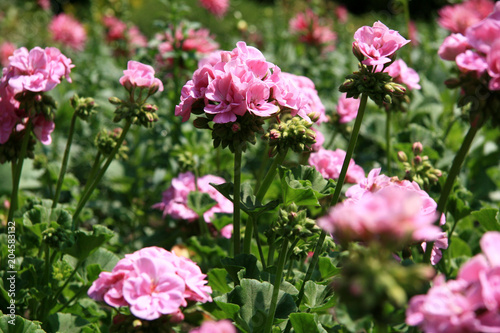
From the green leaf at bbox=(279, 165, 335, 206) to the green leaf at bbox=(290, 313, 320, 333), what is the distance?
362 mm

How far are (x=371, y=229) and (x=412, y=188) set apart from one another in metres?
0.82

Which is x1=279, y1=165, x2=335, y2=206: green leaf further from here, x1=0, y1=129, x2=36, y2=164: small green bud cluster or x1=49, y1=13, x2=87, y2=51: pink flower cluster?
x1=49, y1=13, x2=87, y2=51: pink flower cluster

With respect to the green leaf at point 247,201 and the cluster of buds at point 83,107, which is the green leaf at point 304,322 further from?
the cluster of buds at point 83,107

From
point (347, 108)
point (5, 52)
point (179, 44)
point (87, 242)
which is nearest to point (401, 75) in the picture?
point (347, 108)

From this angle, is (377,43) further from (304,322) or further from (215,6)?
(215,6)

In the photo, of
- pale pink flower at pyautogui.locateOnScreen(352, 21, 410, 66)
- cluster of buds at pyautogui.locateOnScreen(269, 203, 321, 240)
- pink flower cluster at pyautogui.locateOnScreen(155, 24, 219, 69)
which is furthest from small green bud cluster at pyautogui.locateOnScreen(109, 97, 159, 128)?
pink flower cluster at pyautogui.locateOnScreen(155, 24, 219, 69)

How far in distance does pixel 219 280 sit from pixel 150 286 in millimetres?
505

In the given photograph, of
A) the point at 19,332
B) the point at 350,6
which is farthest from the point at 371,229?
the point at 350,6

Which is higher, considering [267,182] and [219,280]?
[267,182]

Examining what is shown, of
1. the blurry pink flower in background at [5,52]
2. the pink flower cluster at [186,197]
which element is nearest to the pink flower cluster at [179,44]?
the pink flower cluster at [186,197]

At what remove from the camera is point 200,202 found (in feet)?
7.73

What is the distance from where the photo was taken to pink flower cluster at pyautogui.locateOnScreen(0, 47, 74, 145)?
1855 mm

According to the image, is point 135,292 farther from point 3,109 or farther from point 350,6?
point 350,6

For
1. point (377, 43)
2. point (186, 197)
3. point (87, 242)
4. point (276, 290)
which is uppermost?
point (377, 43)
